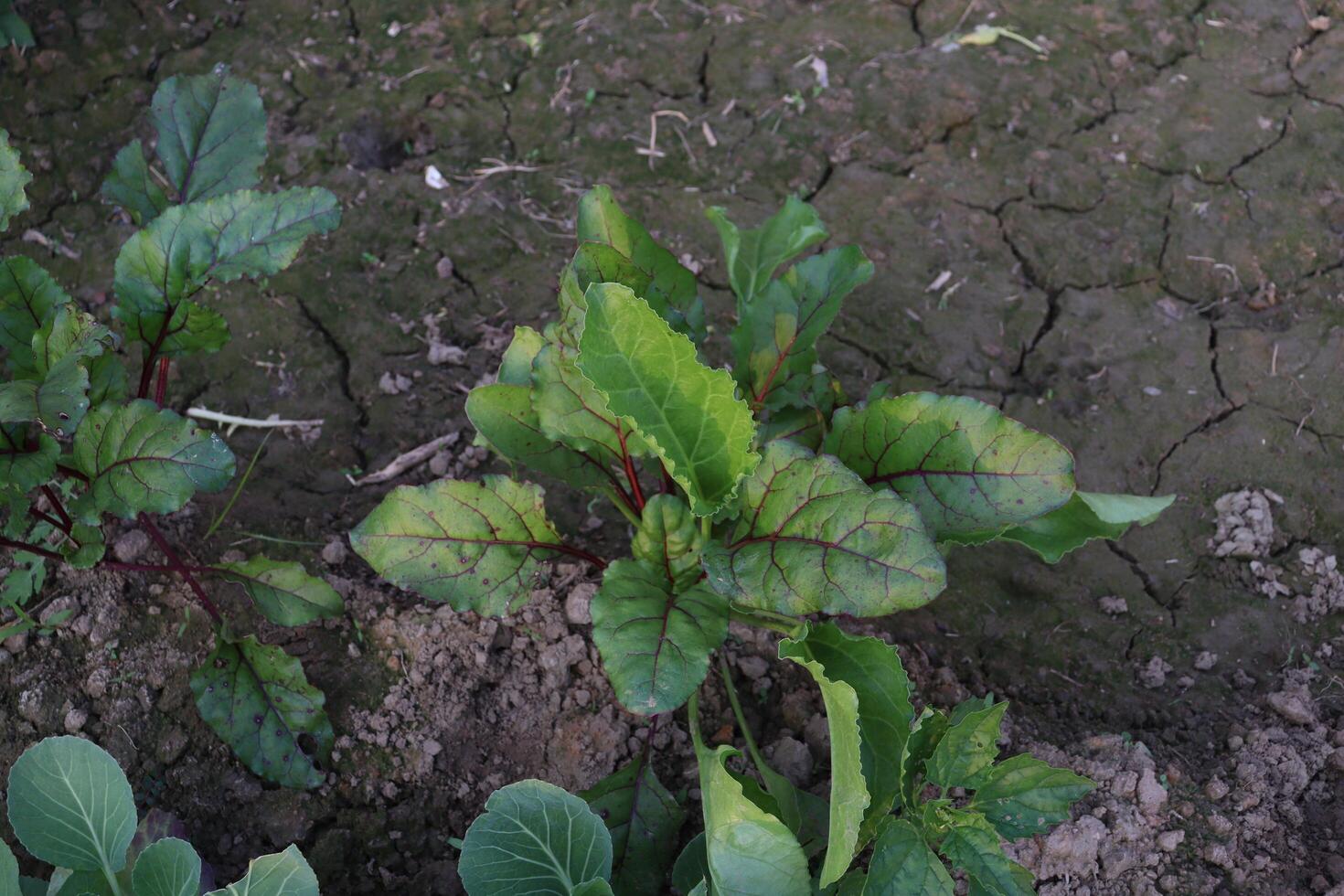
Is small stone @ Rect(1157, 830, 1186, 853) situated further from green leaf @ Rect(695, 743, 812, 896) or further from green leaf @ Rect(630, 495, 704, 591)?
green leaf @ Rect(630, 495, 704, 591)

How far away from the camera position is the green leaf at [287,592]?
2.05 metres

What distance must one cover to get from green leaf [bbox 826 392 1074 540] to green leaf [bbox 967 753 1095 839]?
417 mm

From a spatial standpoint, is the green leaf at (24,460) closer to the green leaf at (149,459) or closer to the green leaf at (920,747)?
the green leaf at (149,459)

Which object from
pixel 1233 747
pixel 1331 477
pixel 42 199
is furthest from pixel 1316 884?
pixel 42 199

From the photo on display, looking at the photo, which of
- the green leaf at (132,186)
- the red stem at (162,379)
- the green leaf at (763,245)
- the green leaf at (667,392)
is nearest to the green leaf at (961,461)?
the green leaf at (667,392)

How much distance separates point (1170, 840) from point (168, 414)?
1934mm

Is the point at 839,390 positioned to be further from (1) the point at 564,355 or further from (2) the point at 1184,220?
(2) the point at 1184,220

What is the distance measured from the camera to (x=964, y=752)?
1.76 m

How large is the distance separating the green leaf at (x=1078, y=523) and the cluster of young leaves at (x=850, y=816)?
1.10 feet

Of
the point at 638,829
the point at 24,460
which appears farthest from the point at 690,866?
the point at 24,460

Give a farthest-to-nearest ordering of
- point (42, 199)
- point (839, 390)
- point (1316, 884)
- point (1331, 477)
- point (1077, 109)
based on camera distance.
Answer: point (1077, 109)
point (42, 199)
point (1331, 477)
point (839, 390)
point (1316, 884)

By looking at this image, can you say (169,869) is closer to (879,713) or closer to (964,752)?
(879,713)

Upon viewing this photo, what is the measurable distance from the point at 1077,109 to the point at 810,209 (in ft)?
4.82

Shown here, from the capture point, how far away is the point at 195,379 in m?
2.69
